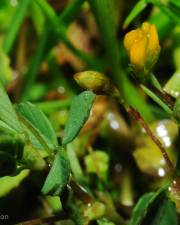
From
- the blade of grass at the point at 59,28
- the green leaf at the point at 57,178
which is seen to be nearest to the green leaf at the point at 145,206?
the green leaf at the point at 57,178

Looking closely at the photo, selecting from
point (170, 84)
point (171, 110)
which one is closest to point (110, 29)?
point (170, 84)

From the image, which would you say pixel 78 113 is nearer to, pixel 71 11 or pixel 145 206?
pixel 145 206

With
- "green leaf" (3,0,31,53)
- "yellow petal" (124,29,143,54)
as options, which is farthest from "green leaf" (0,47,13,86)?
"yellow petal" (124,29,143,54)

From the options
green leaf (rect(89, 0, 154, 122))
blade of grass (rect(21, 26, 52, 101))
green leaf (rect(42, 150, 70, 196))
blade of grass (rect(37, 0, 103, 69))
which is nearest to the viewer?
green leaf (rect(42, 150, 70, 196))

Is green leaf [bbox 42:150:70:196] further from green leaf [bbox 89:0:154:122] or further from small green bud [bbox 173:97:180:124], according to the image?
green leaf [bbox 89:0:154:122]

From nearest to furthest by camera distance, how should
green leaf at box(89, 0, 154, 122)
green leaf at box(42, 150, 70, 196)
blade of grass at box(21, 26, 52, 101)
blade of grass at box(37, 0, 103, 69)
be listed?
green leaf at box(42, 150, 70, 196) → green leaf at box(89, 0, 154, 122) → blade of grass at box(37, 0, 103, 69) → blade of grass at box(21, 26, 52, 101)

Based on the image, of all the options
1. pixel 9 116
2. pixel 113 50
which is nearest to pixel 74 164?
pixel 113 50

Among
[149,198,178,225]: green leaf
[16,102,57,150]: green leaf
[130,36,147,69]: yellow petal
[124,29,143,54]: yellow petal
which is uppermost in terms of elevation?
[124,29,143,54]: yellow petal

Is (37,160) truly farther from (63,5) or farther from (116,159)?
(63,5)
